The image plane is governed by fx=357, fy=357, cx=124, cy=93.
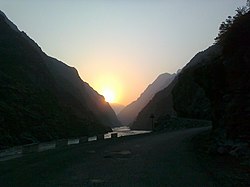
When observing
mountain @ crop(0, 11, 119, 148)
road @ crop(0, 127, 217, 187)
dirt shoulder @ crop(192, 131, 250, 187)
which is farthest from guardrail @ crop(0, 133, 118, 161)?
mountain @ crop(0, 11, 119, 148)

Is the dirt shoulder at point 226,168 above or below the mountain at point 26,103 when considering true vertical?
below

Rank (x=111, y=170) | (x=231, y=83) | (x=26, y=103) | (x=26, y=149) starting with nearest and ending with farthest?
(x=111, y=170) < (x=231, y=83) < (x=26, y=149) < (x=26, y=103)

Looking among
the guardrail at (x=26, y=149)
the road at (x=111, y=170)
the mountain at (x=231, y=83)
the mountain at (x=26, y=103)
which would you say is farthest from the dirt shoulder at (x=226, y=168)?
the mountain at (x=26, y=103)

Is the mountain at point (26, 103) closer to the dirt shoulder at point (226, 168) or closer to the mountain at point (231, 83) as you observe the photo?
the mountain at point (231, 83)

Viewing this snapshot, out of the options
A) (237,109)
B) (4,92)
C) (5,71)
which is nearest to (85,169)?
(237,109)

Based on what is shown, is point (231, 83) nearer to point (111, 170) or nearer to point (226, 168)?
point (226, 168)

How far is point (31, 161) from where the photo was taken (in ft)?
58.4

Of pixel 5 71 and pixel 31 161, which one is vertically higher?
pixel 5 71

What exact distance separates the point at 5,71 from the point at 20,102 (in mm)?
16157

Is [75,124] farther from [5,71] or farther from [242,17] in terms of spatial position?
[242,17]

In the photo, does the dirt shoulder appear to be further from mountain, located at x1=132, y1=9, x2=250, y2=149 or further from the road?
mountain, located at x1=132, y1=9, x2=250, y2=149

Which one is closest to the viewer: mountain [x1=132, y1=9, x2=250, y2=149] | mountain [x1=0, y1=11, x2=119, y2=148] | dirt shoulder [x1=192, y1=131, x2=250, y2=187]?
dirt shoulder [x1=192, y1=131, x2=250, y2=187]

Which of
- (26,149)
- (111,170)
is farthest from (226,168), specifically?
(26,149)

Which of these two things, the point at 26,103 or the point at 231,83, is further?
the point at 26,103
